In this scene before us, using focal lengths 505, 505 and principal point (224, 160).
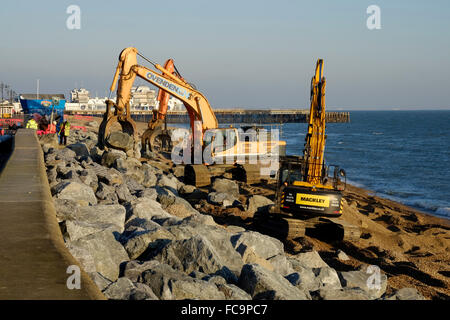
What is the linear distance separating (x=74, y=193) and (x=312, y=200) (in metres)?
6.45

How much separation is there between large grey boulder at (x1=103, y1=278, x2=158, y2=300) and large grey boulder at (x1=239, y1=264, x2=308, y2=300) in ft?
4.15

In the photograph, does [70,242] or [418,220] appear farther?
[418,220]

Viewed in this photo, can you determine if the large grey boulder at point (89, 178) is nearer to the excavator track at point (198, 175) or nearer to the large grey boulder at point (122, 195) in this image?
the large grey boulder at point (122, 195)

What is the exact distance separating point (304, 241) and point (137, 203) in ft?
17.6

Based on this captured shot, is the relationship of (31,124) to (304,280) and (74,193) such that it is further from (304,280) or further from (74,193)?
(304,280)

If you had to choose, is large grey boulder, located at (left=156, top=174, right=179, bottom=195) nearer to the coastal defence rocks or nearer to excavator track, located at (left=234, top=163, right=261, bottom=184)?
excavator track, located at (left=234, top=163, right=261, bottom=184)

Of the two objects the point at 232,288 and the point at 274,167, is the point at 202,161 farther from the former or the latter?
the point at 232,288

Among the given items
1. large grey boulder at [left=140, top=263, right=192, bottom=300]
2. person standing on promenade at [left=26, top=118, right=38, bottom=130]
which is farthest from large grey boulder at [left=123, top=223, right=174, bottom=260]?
person standing on promenade at [left=26, top=118, right=38, bottom=130]

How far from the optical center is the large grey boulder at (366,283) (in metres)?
8.19

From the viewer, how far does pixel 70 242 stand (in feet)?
21.2

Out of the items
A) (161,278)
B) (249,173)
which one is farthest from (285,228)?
(249,173)

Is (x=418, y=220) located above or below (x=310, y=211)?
below

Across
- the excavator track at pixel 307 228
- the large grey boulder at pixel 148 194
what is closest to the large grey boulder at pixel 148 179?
the large grey boulder at pixel 148 194
